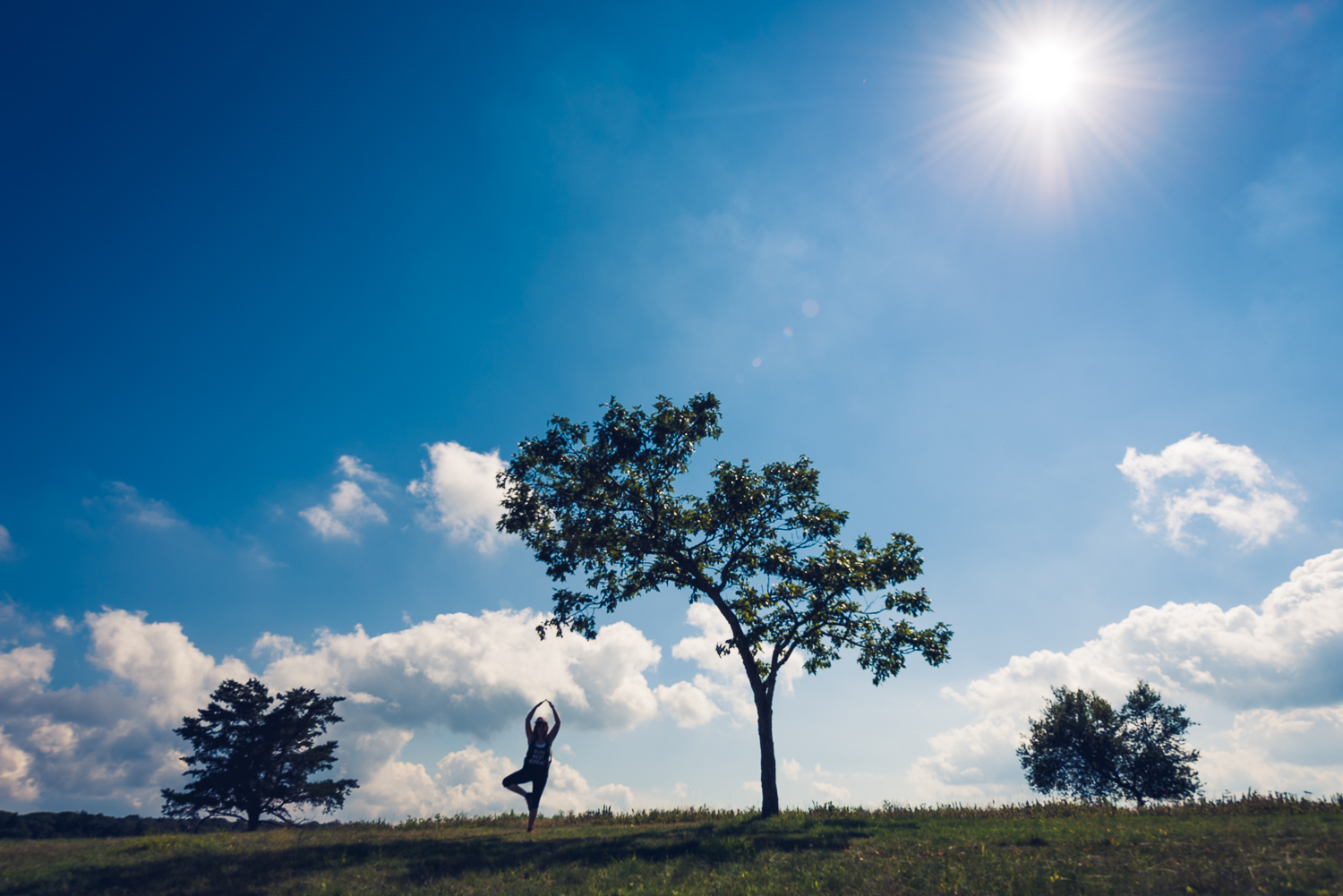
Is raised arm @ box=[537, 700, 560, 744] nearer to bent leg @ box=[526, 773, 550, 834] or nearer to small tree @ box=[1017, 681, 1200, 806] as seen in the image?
bent leg @ box=[526, 773, 550, 834]

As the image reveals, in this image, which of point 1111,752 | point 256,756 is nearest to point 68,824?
point 256,756

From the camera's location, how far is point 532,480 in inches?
966

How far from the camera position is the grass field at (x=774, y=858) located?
31.3 feet

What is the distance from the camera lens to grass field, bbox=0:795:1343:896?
954 centimetres

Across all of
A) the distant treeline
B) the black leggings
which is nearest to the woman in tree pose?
the black leggings

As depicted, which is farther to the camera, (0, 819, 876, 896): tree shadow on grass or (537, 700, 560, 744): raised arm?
(537, 700, 560, 744): raised arm

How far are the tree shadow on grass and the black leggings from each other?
137cm

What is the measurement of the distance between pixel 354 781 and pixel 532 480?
35680 millimetres

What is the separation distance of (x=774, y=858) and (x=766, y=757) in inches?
364

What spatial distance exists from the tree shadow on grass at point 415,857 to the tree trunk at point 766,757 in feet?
12.3

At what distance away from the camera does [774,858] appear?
12016mm

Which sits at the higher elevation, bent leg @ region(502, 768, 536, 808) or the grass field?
bent leg @ region(502, 768, 536, 808)

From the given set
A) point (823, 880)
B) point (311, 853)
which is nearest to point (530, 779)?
point (311, 853)

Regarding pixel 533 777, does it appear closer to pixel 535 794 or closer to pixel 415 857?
pixel 535 794
